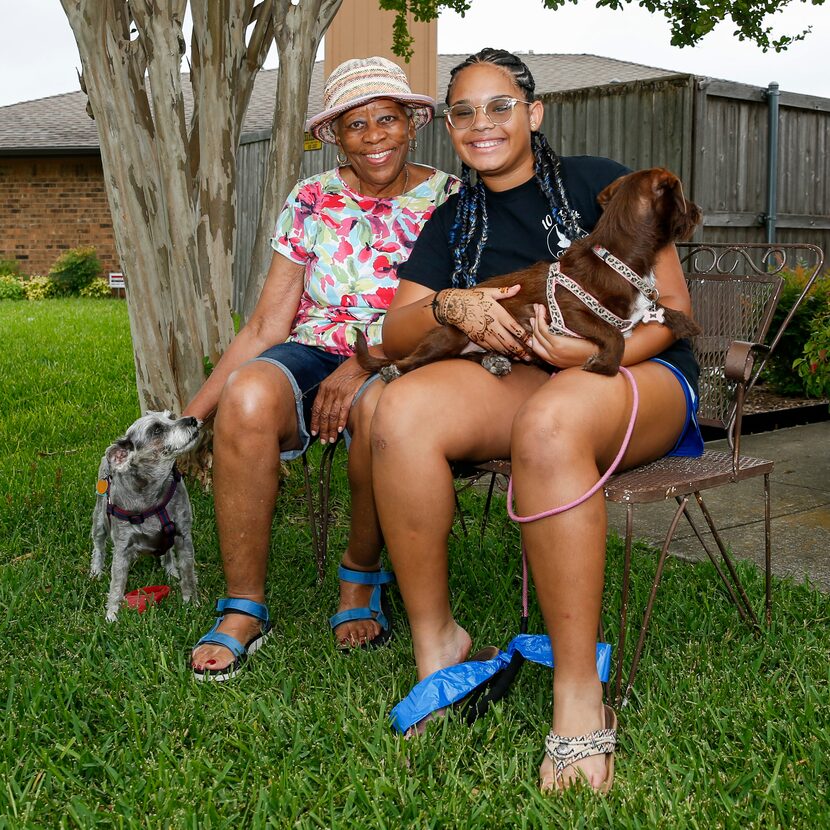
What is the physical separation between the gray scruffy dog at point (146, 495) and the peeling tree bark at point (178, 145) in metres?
1.41

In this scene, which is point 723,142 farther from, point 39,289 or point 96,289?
point 39,289

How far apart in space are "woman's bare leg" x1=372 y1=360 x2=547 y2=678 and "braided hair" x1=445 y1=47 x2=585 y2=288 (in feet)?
1.61

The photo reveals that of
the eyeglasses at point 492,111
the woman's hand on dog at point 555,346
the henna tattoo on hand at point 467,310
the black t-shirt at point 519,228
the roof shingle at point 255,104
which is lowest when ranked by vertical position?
the woman's hand on dog at point 555,346

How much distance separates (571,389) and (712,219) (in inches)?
244

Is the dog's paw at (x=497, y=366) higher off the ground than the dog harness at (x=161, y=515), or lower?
higher

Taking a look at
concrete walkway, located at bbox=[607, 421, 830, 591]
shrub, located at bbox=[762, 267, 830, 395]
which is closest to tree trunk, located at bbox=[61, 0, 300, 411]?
concrete walkway, located at bbox=[607, 421, 830, 591]

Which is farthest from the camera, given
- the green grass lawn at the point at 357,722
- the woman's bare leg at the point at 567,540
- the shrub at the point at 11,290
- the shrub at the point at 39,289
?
the shrub at the point at 39,289

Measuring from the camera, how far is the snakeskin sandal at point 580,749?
7.25 feet

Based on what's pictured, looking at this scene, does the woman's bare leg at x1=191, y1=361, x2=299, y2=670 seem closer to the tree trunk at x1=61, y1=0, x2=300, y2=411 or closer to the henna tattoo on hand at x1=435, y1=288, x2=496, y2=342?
the henna tattoo on hand at x1=435, y1=288, x2=496, y2=342

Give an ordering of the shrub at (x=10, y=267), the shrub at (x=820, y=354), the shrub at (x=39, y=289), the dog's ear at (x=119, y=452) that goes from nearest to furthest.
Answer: the dog's ear at (x=119, y=452), the shrub at (x=820, y=354), the shrub at (x=39, y=289), the shrub at (x=10, y=267)

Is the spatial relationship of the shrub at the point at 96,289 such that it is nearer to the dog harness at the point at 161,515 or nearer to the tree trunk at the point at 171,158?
the tree trunk at the point at 171,158

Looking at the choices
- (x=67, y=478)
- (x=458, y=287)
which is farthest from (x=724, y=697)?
(x=67, y=478)

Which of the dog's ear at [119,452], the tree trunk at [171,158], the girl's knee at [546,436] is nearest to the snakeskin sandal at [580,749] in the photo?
the girl's knee at [546,436]

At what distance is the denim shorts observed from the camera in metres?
3.14
